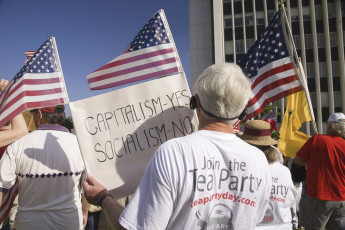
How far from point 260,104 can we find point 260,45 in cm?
90

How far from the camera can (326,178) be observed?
3.65m

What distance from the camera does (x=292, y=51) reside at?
145 inches

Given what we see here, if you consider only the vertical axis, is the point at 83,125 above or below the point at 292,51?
below

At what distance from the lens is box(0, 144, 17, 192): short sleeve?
220cm

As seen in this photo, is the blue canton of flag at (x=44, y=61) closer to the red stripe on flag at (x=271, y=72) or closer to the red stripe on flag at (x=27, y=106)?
the red stripe on flag at (x=27, y=106)

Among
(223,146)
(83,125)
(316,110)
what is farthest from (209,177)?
(316,110)

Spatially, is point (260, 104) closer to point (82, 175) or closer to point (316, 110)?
point (82, 175)

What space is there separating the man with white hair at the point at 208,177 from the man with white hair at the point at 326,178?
2.69 metres

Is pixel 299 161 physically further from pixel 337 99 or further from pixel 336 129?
pixel 337 99

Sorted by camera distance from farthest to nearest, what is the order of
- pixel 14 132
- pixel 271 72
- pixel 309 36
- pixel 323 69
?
pixel 309 36
pixel 323 69
pixel 271 72
pixel 14 132

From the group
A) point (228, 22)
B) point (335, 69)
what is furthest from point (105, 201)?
point (228, 22)

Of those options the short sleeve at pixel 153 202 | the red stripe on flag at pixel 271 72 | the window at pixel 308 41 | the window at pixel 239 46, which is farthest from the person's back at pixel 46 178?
the window at pixel 308 41

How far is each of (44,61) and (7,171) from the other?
37.7 inches

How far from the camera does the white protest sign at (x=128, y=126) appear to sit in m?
1.81
